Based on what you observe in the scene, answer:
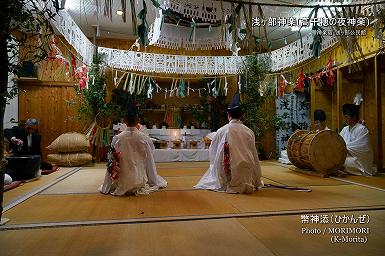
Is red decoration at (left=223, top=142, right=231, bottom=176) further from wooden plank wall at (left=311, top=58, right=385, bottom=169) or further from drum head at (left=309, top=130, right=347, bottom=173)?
wooden plank wall at (left=311, top=58, right=385, bottom=169)

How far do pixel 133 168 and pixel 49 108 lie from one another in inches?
210

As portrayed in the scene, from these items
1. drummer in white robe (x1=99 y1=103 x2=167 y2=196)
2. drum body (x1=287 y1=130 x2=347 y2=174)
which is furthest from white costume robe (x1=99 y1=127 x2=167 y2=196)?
drum body (x1=287 y1=130 x2=347 y2=174)

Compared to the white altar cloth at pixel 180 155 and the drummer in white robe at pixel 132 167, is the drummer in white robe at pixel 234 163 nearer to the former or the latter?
the drummer in white robe at pixel 132 167

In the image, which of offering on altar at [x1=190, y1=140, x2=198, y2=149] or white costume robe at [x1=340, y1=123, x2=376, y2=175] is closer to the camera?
white costume robe at [x1=340, y1=123, x2=376, y2=175]

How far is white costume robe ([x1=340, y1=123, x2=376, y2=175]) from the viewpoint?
5.29 meters

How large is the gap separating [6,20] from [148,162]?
8.54 feet

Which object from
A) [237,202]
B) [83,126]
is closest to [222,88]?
[83,126]

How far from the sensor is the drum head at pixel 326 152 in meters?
5.03

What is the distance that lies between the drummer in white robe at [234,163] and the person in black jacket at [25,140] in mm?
3539

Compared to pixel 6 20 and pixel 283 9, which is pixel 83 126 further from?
pixel 6 20

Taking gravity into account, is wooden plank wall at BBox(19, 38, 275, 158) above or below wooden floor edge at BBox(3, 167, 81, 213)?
above

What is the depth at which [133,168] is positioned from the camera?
384 cm

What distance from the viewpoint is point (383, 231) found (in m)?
2.24

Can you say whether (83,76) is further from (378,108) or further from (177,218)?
(378,108)
